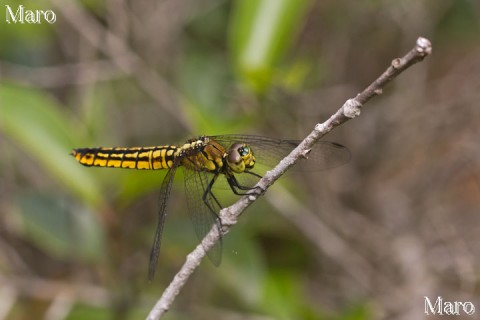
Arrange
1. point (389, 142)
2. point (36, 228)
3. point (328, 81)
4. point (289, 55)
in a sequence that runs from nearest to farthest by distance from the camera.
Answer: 1. point (36, 228)
2. point (389, 142)
3. point (328, 81)
4. point (289, 55)

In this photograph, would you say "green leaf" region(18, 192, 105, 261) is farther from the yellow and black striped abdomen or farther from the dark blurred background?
the yellow and black striped abdomen

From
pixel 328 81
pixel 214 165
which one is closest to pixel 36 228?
pixel 214 165

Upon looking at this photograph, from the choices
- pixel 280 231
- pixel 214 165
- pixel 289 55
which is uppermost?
pixel 289 55

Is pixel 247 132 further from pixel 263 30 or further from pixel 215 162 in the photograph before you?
pixel 215 162

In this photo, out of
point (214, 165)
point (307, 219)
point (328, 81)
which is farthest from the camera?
point (328, 81)

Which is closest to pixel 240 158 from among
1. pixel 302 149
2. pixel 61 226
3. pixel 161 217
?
pixel 161 217

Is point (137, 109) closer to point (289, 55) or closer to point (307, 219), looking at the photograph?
point (289, 55)

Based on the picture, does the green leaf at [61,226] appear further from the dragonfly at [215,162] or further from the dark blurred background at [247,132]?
the dragonfly at [215,162]
